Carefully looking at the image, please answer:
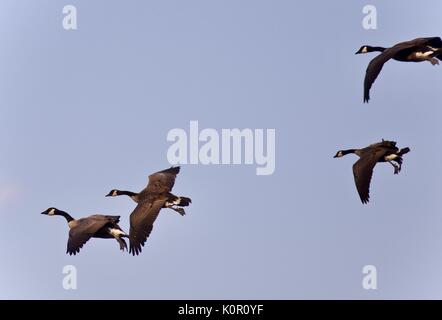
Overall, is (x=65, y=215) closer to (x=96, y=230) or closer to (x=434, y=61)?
(x=96, y=230)

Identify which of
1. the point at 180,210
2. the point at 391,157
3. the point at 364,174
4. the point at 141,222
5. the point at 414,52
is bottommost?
the point at 141,222

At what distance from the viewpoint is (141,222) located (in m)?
25.8

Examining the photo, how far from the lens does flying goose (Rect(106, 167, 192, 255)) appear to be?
25.5 m

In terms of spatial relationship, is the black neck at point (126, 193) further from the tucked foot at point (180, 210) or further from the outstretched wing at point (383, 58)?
the outstretched wing at point (383, 58)

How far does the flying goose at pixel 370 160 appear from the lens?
26.0 meters

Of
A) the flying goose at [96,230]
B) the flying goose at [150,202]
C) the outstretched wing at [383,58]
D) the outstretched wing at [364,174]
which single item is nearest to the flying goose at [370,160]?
the outstretched wing at [364,174]

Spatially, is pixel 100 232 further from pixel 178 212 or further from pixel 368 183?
pixel 368 183

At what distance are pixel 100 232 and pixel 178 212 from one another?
5.62ft

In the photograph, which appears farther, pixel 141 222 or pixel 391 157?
pixel 391 157

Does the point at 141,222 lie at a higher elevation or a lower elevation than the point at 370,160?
lower

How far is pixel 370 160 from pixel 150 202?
4.63 m

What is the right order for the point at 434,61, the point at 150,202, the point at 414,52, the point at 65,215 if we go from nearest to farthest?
1. the point at 434,61
2. the point at 414,52
3. the point at 150,202
4. the point at 65,215

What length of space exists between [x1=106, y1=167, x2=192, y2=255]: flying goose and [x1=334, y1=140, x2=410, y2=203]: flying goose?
3.60 metres

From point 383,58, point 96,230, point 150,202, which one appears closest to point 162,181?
point 150,202
